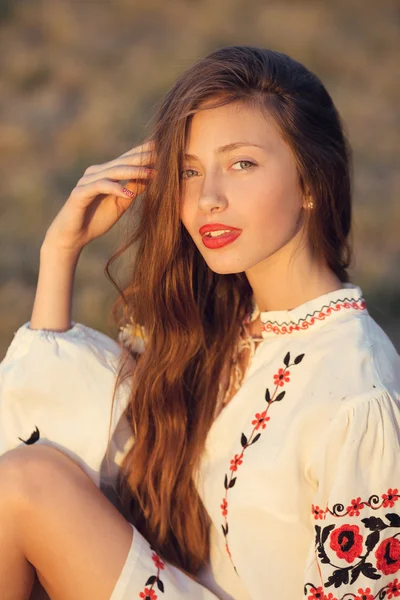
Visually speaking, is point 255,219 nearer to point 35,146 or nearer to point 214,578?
point 214,578

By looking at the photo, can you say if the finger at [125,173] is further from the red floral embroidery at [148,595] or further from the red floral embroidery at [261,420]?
the red floral embroidery at [148,595]

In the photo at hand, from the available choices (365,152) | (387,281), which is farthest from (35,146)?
(387,281)

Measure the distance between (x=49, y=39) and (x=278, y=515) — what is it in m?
6.58

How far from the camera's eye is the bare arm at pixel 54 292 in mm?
2510

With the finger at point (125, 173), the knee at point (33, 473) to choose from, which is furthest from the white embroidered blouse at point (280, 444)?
the finger at point (125, 173)

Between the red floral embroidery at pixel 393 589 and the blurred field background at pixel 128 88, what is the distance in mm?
3195

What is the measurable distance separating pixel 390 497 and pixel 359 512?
0.08 m

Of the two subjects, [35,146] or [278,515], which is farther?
[35,146]

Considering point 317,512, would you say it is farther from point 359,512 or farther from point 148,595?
point 148,595

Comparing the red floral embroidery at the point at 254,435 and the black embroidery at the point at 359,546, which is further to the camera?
the red floral embroidery at the point at 254,435

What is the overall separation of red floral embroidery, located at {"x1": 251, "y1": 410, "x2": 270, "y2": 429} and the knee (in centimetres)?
47

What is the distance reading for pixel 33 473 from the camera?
86.6 inches

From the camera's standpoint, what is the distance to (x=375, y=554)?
6.23 ft

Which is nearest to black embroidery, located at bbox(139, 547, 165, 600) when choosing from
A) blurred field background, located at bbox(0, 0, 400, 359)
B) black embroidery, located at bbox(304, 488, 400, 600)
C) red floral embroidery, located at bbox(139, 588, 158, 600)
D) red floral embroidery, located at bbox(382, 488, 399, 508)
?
red floral embroidery, located at bbox(139, 588, 158, 600)
